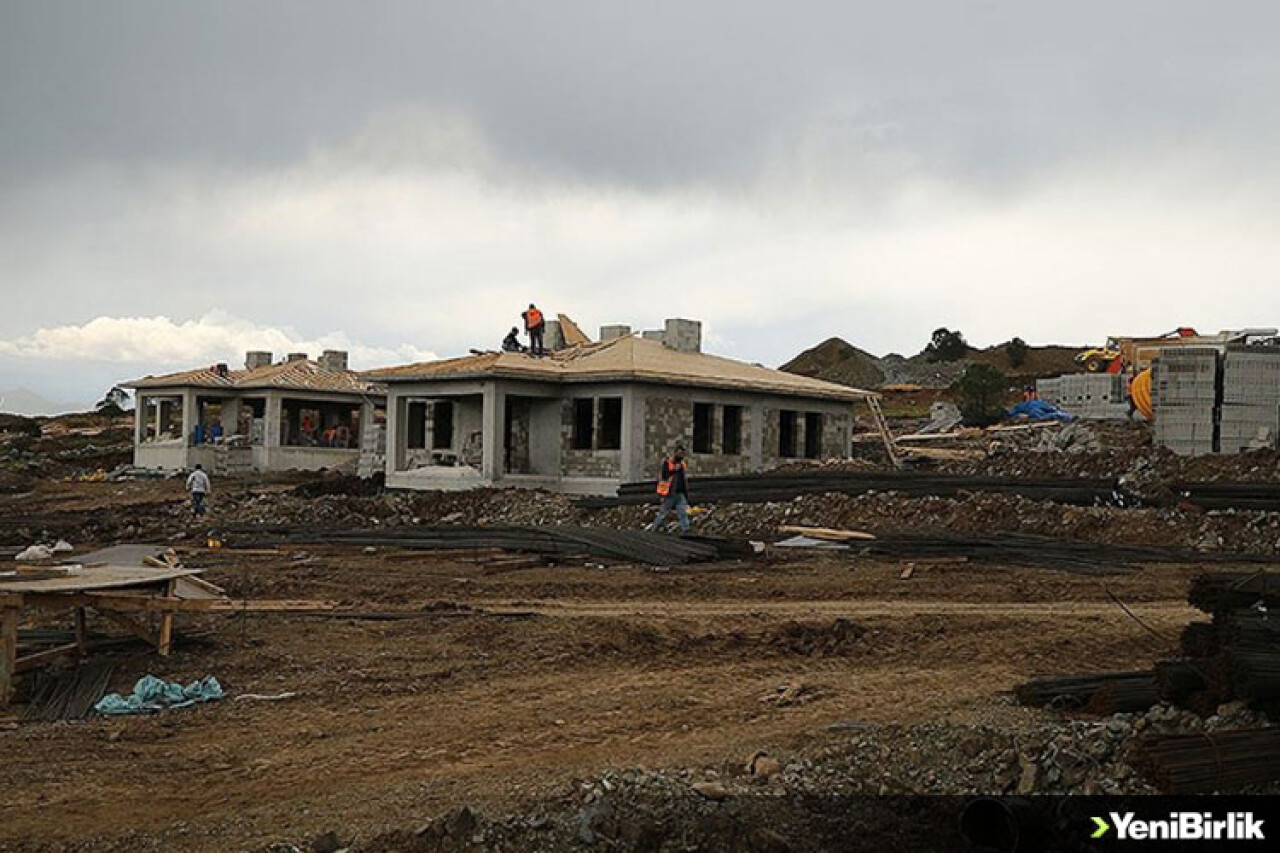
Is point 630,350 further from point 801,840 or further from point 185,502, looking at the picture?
point 801,840

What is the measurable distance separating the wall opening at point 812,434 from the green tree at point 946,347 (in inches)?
2034

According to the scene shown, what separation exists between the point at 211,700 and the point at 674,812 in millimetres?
5313

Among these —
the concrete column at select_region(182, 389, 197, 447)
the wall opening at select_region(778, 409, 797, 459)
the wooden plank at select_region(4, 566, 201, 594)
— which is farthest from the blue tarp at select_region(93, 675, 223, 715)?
the concrete column at select_region(182, 389, 197, 447)

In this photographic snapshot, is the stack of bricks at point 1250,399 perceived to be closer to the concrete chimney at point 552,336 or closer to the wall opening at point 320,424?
the concrete chimney at point 552,336

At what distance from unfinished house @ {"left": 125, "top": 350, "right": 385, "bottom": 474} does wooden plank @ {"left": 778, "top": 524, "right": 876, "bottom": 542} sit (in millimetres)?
24696

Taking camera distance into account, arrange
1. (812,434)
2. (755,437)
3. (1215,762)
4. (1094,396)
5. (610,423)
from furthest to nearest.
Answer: (1094,396)
(812,434)
(755,437)
(610,423)
(1215,762)

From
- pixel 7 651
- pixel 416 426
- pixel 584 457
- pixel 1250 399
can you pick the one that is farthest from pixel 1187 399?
pixel 7 651

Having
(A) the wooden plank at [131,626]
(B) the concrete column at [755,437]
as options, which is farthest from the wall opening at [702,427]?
(A) the wooden plank at [131,626]

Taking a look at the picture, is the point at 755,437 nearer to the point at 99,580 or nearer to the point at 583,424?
the point at 583,424

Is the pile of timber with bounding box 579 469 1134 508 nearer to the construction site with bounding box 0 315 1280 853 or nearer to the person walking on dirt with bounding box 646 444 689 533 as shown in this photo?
the construction site with bounding box 0 315 1280 853

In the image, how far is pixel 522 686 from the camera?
11.1 meters

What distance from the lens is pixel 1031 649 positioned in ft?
39.0

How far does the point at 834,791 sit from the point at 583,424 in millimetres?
24824

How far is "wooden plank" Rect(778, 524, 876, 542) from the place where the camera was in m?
A: 21.2
